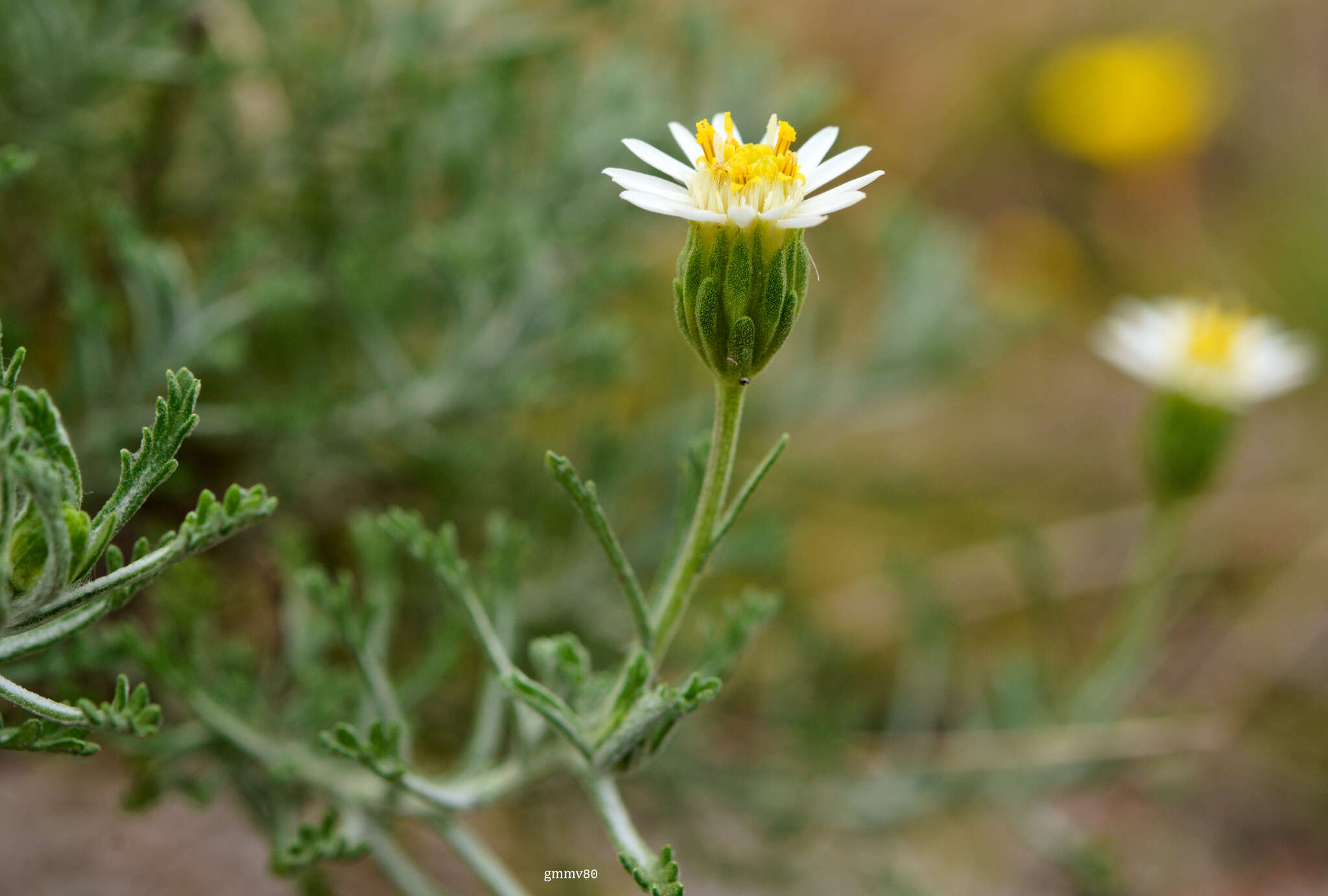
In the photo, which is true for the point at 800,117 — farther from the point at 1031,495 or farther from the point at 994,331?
the point at 1031,495

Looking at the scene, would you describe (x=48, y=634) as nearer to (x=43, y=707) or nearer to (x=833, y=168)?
(x=43, y=707)

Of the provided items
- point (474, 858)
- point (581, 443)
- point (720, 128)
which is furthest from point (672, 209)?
point (581, 443)

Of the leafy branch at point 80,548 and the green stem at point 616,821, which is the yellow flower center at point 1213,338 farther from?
the leafy branch at point 80,548

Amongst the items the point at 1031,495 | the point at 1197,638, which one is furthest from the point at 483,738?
the point at 1031,495

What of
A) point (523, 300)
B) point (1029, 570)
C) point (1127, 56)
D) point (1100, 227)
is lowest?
point (1029, 570)

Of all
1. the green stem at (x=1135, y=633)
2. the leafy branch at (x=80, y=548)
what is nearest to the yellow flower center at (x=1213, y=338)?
the green stem at (x=1135, y=633)

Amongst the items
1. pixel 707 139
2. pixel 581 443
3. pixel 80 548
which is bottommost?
pixel 80 548

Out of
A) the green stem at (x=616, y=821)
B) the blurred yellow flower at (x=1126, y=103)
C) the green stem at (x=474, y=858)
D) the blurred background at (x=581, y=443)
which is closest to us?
the green stem at (x=616, y=821)
